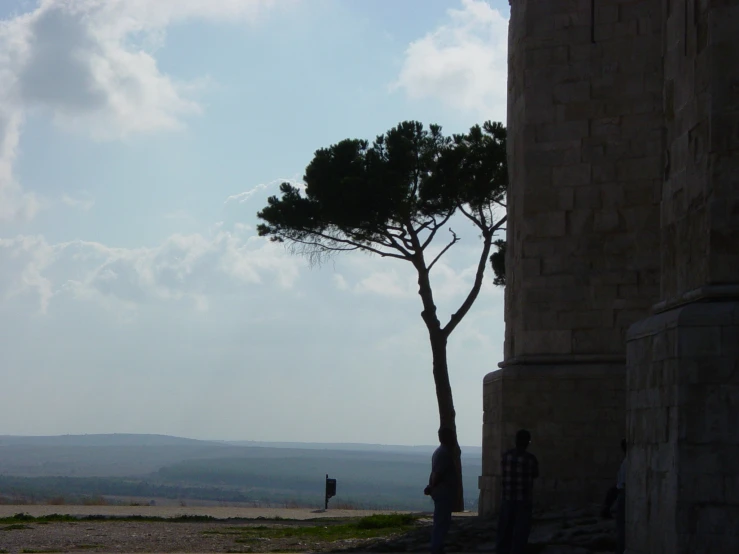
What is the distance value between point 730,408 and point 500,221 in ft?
52.8

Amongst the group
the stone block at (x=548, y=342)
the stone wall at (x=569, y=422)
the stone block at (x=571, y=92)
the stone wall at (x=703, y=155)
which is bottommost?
the stone wall at (x=569, y=422)

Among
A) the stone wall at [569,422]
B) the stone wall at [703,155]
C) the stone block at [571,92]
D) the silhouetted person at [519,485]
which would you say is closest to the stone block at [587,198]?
the stone block at [571,92]

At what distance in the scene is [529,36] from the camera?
14.3 meters

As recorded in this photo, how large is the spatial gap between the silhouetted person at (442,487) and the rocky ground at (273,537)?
119cm

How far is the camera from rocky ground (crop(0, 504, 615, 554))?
11320mm

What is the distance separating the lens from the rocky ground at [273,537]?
11320 millimetres

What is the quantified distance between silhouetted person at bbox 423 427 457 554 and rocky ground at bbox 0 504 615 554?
46.9 inches

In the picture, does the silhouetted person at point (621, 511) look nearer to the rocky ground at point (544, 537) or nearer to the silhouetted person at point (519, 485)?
the silhouetted person at point (519, 485)

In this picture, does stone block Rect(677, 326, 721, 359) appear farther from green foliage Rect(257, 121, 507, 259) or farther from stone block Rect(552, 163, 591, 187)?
green foliage Rect(257, 121, 507, 259)

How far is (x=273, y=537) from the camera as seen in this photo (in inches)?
582

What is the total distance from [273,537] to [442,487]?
4.99 metres

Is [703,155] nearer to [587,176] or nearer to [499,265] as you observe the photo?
[587,176]

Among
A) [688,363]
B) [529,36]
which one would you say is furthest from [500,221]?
[688,363]

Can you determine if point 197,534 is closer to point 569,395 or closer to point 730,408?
point 569,395
